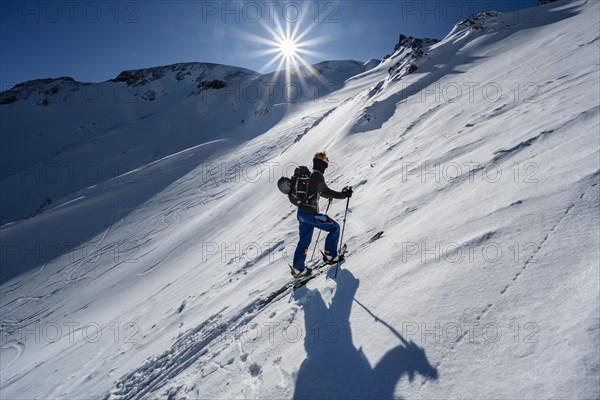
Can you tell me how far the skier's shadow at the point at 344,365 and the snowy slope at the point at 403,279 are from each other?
0.06ft

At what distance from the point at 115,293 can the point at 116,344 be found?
4.68 m

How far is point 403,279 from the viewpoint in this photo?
3885 millimetres

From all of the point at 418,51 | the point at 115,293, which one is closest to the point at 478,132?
the point at 115,293

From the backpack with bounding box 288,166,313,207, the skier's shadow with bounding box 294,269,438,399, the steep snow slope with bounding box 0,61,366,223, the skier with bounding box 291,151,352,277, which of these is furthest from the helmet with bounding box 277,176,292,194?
the steep snow slope with bounding box 0,61,366,223

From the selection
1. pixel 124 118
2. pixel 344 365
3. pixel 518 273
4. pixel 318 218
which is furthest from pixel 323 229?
pixel 124 118

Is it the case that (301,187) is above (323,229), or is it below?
above

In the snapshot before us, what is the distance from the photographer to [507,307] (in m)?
2.79

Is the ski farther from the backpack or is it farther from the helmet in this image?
the helmet

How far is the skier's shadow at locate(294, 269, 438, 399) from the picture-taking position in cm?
277

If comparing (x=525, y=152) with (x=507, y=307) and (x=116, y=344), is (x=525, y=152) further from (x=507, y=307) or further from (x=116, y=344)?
(x=116, y=344)

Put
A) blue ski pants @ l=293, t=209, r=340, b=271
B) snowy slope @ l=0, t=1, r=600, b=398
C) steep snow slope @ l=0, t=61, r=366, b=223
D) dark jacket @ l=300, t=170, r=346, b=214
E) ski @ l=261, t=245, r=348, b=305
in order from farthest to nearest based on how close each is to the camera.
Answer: steep snow slope @ l=0, t=61, r=366, b=223, blue ski pants @ l=293, t=209, r=340, b=271, dark jacket @ l=300, t=170, r=346, b=214, ski @ l=261, t=245, r=348, b=305, snowy slope @ l=0, t=1, r=600, b=398

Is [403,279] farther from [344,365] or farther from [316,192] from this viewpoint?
[316,192]

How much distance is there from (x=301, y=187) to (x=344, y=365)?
3.26 meters

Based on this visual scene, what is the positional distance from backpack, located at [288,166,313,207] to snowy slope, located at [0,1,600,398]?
4.42 ft
